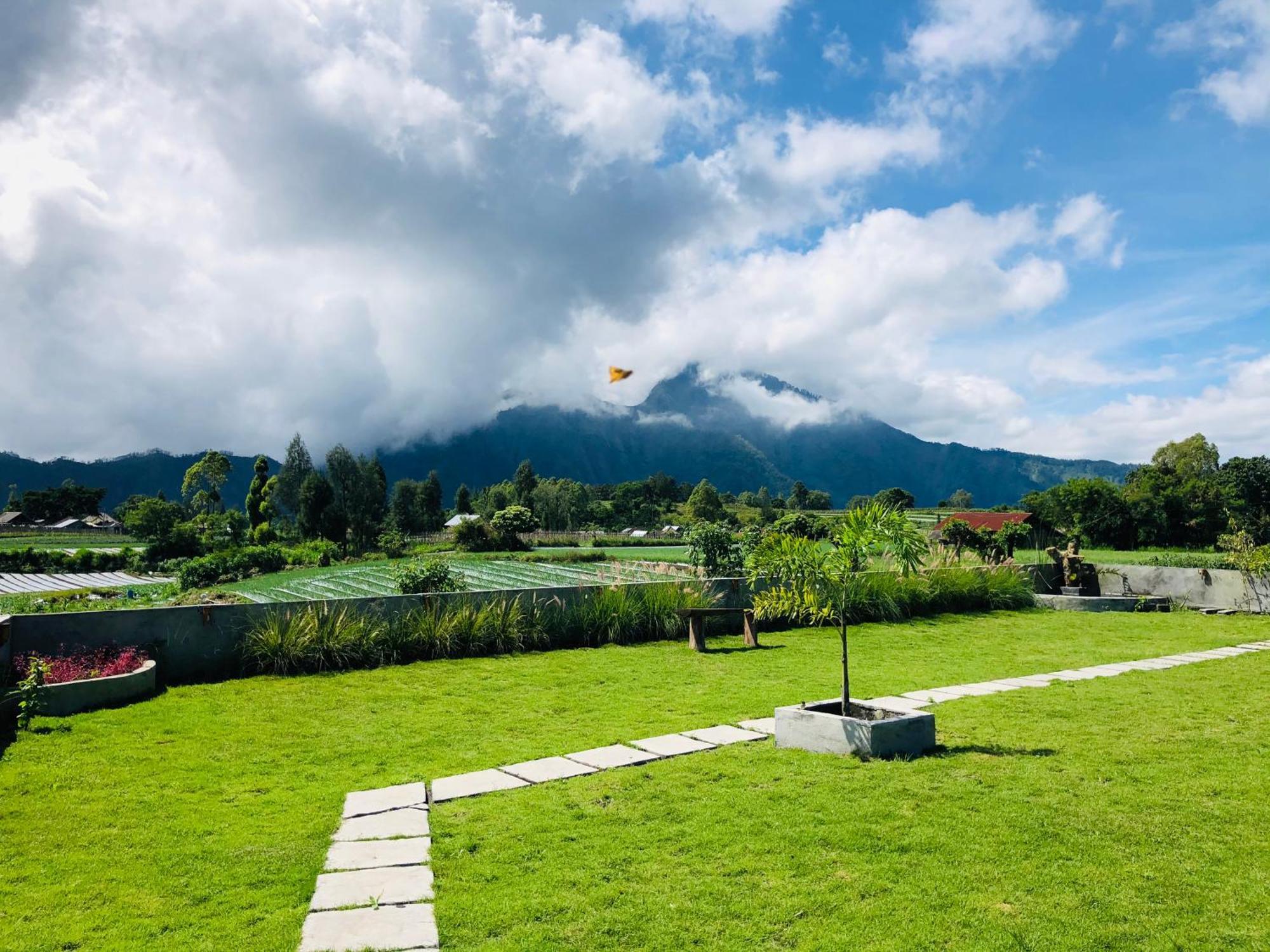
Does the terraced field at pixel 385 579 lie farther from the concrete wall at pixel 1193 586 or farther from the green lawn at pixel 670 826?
the green lawn at pixel 670 826

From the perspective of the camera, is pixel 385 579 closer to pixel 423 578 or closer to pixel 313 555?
pixel 423 578

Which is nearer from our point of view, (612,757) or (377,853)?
(377,853)

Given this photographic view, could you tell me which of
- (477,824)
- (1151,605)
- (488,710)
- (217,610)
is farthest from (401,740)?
(1151,605)

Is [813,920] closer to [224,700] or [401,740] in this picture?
[401,740]

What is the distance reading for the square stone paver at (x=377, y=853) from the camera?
4055mm

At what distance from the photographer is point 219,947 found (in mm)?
3221

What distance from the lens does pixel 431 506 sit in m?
103

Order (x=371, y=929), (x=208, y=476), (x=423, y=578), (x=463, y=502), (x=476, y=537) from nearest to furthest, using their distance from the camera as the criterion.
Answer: (x=371, y=929), (x=423, y=578), (x=476, y=537), (x=208, y=476), (x=463, y=502)

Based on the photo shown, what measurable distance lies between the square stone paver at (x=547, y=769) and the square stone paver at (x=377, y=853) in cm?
121

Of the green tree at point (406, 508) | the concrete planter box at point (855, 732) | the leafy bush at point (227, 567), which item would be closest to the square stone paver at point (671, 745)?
the concrete planter box at point (855, 732)

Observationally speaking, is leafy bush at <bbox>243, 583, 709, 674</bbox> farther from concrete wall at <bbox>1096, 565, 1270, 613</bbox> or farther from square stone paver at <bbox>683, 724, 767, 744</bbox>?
concrete wall at <bbox>1096, 565, 1270, 613</bbox>

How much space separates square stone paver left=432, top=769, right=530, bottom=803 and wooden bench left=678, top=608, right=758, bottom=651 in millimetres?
6299

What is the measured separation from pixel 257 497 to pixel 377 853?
78.5 m

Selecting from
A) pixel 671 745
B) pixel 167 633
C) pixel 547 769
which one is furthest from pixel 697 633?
pixel 167 633
